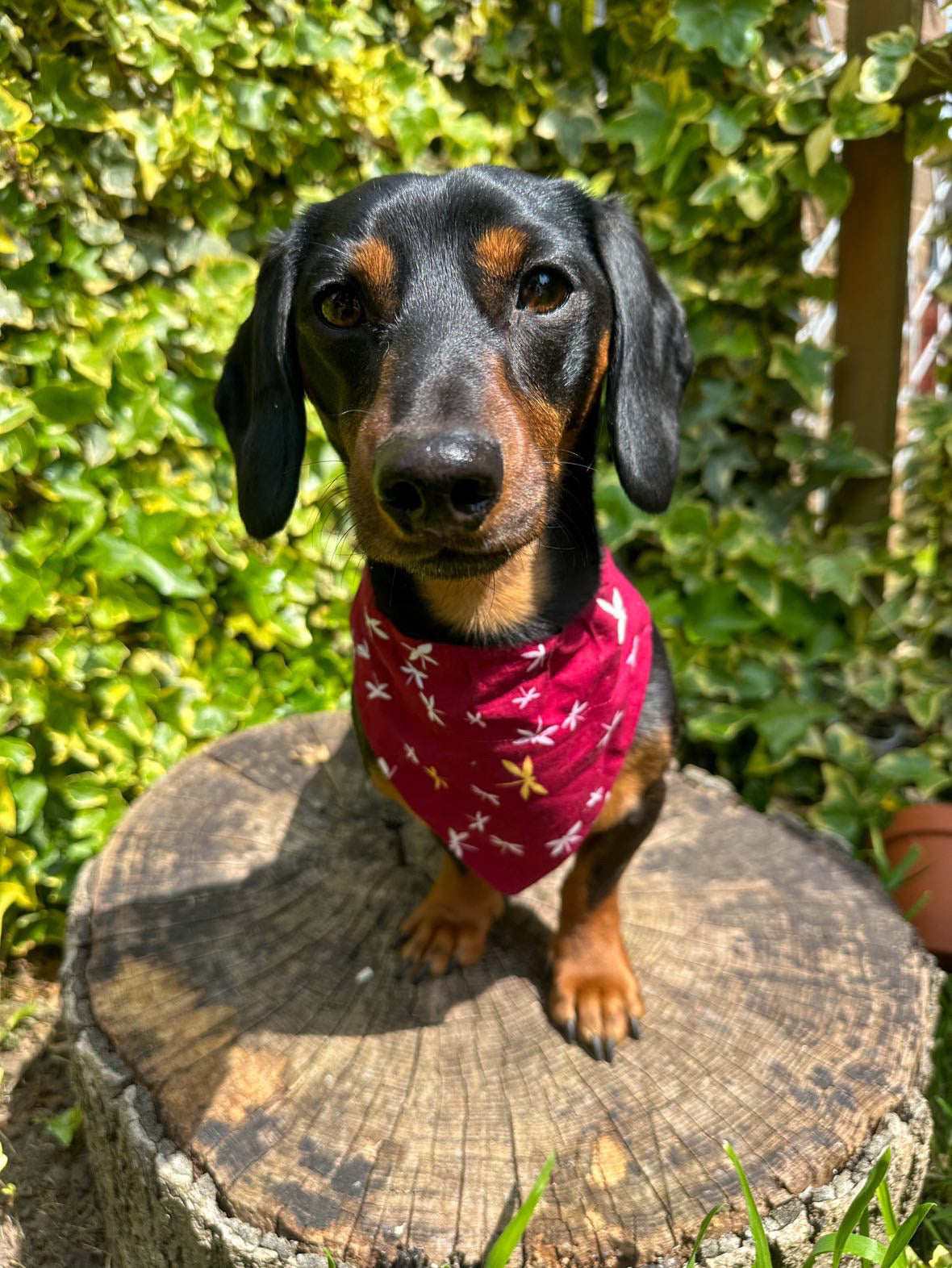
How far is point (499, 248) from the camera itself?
161 centimetres

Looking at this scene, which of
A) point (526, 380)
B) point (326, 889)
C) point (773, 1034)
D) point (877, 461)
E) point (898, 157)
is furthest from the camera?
point (877, 461)

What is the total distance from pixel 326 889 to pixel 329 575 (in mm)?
1223

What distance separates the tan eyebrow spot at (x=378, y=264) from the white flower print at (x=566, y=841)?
3.46ft

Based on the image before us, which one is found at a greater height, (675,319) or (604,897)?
(675,319)

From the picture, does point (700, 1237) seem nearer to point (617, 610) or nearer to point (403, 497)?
point (617, 610)

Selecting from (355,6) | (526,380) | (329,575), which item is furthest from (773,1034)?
(355,6)

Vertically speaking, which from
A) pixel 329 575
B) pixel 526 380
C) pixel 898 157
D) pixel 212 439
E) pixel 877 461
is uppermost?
pixel 898 157

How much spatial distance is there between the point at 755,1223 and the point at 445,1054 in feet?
1.98

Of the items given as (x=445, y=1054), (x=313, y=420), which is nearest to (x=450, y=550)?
(x=445, y=1054)

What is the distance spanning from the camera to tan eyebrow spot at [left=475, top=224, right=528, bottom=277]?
1607 mm

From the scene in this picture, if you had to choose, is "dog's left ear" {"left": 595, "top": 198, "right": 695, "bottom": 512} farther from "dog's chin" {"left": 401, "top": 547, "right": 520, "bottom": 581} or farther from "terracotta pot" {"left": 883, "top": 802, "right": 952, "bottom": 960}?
"terracotta pot" {"left": 883, "top": 802, "right": 952, "bottom": 960}

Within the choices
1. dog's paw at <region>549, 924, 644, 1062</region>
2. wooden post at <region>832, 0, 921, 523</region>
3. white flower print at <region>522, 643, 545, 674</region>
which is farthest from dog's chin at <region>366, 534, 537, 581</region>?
wooden post at <region>832, 0, 921, 523</region>

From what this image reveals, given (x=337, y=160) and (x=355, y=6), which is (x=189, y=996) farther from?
(x=355, y=6)

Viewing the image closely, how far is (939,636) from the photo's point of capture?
339cm
